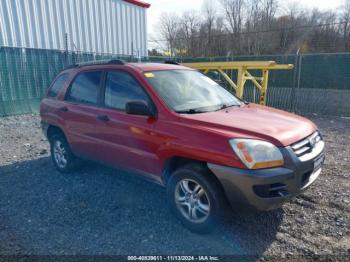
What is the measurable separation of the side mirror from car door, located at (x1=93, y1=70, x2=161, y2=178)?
79 mm

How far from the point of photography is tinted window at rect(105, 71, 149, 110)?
134 inches

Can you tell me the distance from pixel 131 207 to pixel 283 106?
327 inches

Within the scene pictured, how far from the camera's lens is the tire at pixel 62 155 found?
461cm

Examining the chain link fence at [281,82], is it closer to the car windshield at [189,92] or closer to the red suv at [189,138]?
the red suv at [189,138]

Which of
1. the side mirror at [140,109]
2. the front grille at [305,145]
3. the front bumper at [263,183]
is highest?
the side mirror at [140,109]

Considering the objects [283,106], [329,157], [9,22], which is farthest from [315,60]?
[9,22]

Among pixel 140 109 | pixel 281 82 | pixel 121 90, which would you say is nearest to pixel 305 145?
pixel 140 109

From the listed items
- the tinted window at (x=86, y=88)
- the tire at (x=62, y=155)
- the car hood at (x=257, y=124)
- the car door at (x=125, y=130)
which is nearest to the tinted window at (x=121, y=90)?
the car door at (x=125, y=130)

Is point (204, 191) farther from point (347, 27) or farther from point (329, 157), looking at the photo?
point (347, 27)

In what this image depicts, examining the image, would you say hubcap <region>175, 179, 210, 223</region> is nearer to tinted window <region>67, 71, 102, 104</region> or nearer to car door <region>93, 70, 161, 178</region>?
car door <region>93, 70, 161, 178</region>

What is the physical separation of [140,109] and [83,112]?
132 cm

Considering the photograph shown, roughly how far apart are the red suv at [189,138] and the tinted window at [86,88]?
2cm

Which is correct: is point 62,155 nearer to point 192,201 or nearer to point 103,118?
point 103,118

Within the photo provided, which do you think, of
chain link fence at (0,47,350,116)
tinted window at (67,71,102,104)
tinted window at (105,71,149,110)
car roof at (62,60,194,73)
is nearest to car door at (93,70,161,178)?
tinted window at (105,71,149,110)
